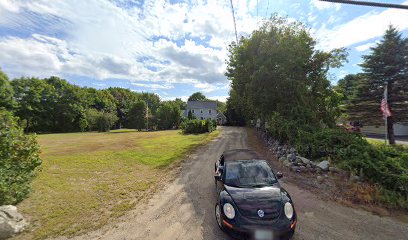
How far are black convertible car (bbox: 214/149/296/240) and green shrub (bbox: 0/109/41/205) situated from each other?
599cm

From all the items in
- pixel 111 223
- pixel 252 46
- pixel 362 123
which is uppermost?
pixel 252 46

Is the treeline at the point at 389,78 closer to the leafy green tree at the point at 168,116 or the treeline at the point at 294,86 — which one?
the treeline at the point at 294,86

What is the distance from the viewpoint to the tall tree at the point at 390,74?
20.1 metres

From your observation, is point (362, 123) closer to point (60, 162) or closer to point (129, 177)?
point (129, 177)

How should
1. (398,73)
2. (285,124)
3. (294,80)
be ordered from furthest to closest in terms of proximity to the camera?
1. (398,73)
2. (294,80)
3. (285,124)

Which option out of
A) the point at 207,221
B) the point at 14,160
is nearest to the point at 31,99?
the point at 14,160

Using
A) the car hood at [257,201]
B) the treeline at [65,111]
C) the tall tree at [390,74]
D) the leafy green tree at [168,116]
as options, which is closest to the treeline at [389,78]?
the tall tree at [390,74]

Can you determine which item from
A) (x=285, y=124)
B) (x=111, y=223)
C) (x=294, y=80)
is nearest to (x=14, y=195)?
(x=111, y=223)

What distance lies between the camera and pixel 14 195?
19.7 ft

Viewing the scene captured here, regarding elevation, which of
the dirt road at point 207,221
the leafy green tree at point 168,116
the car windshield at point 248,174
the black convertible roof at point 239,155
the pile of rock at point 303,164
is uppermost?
the leafy green tree at point 168,116

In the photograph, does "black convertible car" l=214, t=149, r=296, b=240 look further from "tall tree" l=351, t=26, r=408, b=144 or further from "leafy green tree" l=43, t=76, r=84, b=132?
"leafy green tree" l=43, t=76, r=84, b=132

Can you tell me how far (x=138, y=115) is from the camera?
164 feet

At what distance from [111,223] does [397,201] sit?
26.5 ft

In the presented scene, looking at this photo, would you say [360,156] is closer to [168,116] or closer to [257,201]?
[257,201]
